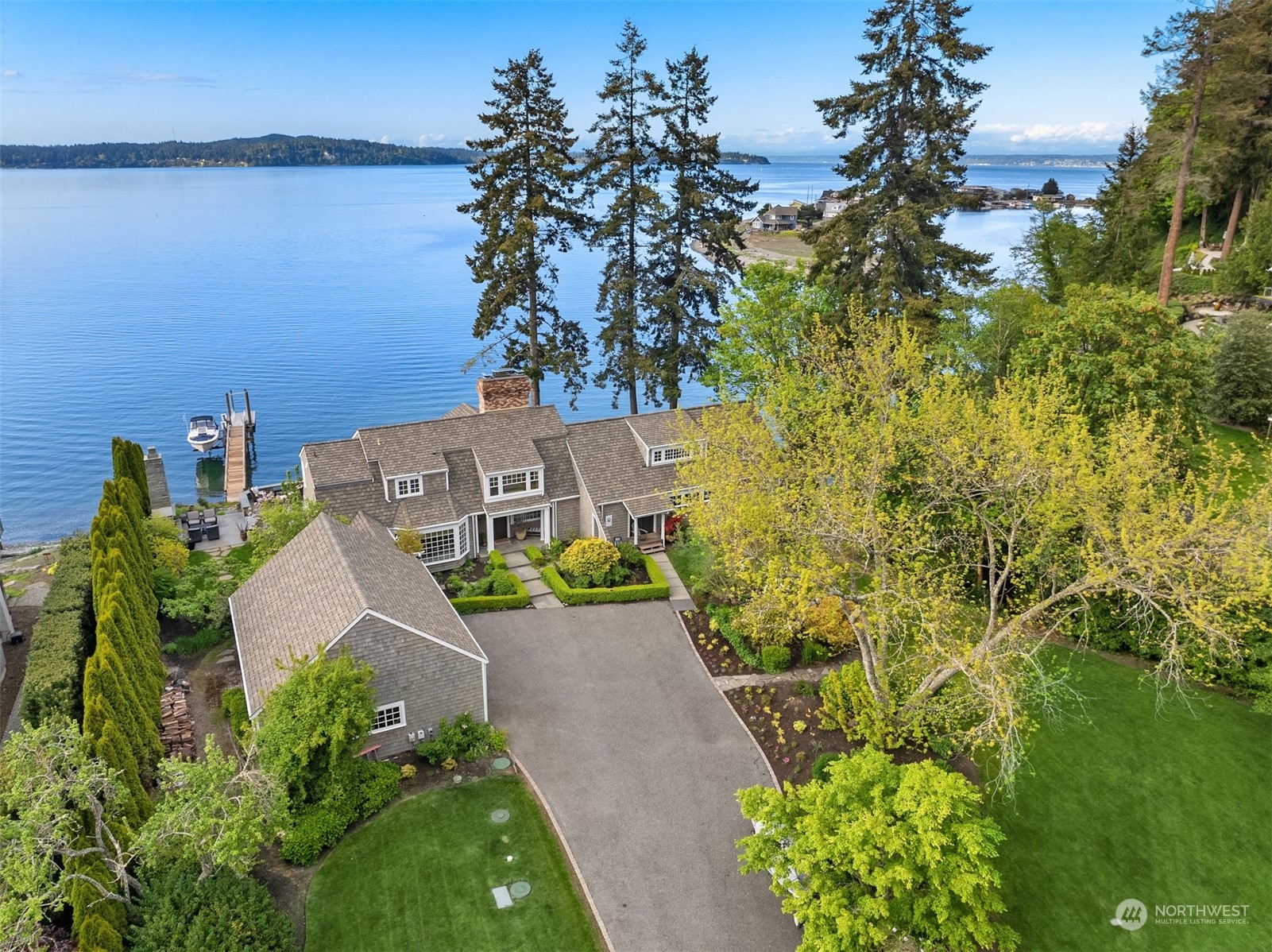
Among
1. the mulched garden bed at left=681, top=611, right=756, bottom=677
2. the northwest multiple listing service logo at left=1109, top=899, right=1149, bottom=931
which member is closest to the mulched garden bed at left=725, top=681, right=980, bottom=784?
the mulched garden bed at left=681, top=611, right=756, bottom=677

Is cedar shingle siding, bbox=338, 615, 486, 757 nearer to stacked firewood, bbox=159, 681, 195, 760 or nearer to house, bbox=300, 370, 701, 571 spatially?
stacked firewood, bbox=159, 681, 195, 760

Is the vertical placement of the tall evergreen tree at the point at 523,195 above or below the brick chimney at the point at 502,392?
above

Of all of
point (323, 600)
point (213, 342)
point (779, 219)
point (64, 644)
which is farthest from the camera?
point (779, 219)

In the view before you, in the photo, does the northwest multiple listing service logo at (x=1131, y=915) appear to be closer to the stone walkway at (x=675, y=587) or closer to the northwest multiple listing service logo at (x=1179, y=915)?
the northwest multiple listing service logo at (x=1179, y=915)

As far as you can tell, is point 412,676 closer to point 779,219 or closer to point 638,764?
point 638,764

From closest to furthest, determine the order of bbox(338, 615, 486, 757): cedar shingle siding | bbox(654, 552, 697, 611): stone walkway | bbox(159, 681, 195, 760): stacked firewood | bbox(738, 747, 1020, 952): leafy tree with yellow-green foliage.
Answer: bbox(738, 747, 1020, 952): leafy tree with yellow-green foliage < bbox(338, 615, 486, 757): cedar shingle siding < bbox(159, 681, 195, 760): stacked firewood < bbox(654, 552, 697, 611): stone walkway

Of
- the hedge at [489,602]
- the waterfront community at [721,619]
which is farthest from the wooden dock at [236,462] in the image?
the hedge at [489,602]

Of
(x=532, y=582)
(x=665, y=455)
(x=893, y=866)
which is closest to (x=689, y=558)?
(x=665, y=455)
